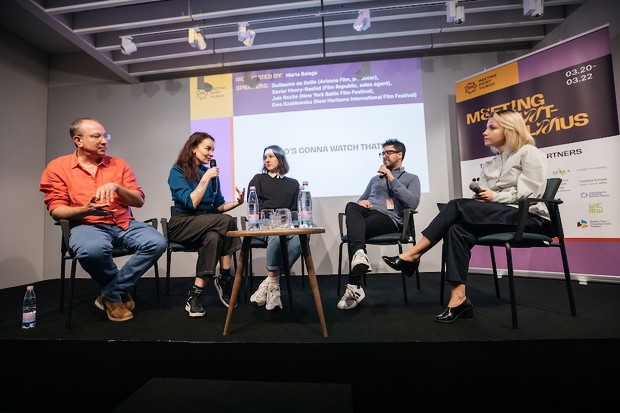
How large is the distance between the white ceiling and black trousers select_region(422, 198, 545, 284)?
8.18 ft

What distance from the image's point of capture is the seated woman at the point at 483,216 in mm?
1854

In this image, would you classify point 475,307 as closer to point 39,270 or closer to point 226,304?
point 226,304

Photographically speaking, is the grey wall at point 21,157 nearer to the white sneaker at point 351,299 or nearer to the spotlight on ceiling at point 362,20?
the white sneaker at point 351,299

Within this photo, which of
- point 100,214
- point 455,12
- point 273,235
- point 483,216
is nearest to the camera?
point 273,235

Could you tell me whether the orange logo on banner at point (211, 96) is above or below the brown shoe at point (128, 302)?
above

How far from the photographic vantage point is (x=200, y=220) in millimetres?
2301

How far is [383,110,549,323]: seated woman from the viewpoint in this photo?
73.0 inches

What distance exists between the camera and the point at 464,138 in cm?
380

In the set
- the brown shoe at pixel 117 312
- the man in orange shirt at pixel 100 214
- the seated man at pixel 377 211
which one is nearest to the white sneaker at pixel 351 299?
the seated man at pixel 377 211

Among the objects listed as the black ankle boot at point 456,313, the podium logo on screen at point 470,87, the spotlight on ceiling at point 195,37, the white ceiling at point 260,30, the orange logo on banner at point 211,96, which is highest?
the white ceiling at point 260,30

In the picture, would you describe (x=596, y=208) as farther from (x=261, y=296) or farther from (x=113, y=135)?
(x=113, y=135)

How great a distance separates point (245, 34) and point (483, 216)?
2.97m

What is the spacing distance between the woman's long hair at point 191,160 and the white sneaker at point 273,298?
3.15 ft

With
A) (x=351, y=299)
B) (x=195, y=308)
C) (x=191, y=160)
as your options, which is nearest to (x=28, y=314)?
(x=195, y=308)
